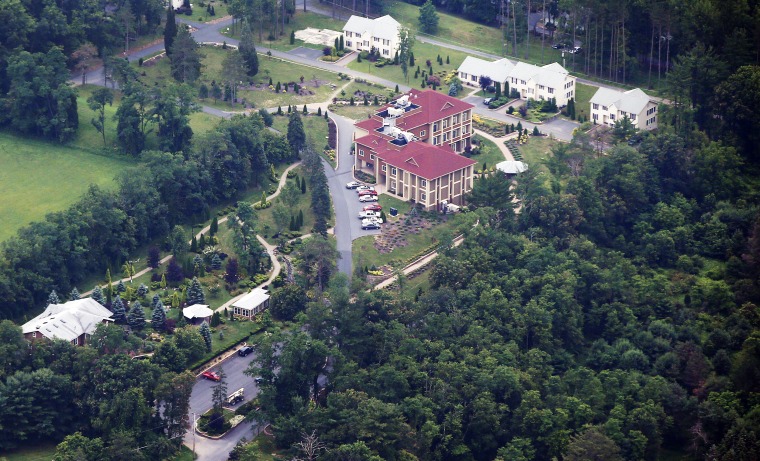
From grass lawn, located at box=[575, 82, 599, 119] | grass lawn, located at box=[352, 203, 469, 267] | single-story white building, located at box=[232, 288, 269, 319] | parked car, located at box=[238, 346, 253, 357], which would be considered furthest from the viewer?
grass lawn, located at box=[575, 82, 599, 119]

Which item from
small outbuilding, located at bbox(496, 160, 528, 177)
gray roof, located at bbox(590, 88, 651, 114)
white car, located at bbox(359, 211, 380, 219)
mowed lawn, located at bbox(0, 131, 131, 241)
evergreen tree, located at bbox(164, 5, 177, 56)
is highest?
evergreen tree, located at bbox(164, 5, 177, 56)

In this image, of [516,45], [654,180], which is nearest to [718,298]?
[654,180]

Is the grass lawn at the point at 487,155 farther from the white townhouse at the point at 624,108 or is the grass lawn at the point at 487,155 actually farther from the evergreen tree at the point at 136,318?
the evergreen tree at the point at 136,318

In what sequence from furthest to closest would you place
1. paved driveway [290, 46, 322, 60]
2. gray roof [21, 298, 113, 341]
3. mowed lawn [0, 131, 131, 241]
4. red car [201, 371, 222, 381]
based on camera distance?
paved driveway [290, 46, 322, 60]
mowed lawn [0, 131, 131, 241]
gray roof [21, 298, 113, 341]
red car [201, 371, 222, 381]

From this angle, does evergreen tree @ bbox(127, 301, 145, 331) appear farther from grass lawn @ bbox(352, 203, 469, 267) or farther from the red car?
grass lawn @ bbox(352, 203, 469, 267)

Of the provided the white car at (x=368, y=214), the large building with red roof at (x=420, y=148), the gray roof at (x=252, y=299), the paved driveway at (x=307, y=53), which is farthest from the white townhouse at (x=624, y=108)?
the gray roof at (x=252, y=299)

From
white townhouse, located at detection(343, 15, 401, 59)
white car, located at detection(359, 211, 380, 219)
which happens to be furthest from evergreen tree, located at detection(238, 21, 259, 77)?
white car, located at detection(359, 211, 380, 219)
